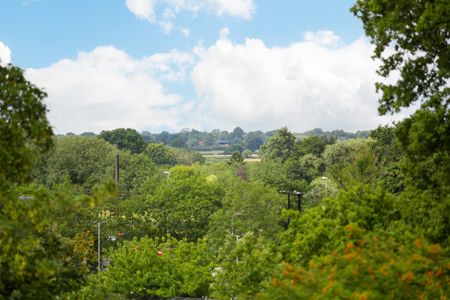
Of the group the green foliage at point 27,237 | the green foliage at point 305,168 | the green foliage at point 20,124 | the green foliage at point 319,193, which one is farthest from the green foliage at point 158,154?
the green foliage at point 20,124

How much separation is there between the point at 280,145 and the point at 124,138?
101 feet

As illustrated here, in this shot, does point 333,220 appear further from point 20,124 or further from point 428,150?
point 20,124

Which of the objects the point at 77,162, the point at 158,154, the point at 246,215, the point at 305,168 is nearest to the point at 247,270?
the point at 246,215

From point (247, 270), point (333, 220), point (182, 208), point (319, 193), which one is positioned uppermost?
point (333, 220)

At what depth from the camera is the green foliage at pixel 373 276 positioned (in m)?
14.4

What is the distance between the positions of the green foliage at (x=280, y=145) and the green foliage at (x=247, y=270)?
108905 mm

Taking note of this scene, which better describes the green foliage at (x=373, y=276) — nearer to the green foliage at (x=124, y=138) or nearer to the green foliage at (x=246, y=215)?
the green foliage at (x=246, y=215)

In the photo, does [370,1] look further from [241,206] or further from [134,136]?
[134,136]

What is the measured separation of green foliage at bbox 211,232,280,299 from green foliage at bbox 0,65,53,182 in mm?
8048

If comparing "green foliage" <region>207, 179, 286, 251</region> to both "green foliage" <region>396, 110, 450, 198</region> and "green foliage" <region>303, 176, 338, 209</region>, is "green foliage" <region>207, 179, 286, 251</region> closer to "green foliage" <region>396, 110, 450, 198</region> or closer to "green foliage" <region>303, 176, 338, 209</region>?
"green foliage" <region>303, 176, 338, 209</region>

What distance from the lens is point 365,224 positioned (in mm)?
19844

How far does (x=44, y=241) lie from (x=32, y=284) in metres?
2.21

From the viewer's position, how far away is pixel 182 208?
198ft

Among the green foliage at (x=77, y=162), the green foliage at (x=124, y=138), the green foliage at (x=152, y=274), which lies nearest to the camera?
the green foliage at (x=152, y=274)
